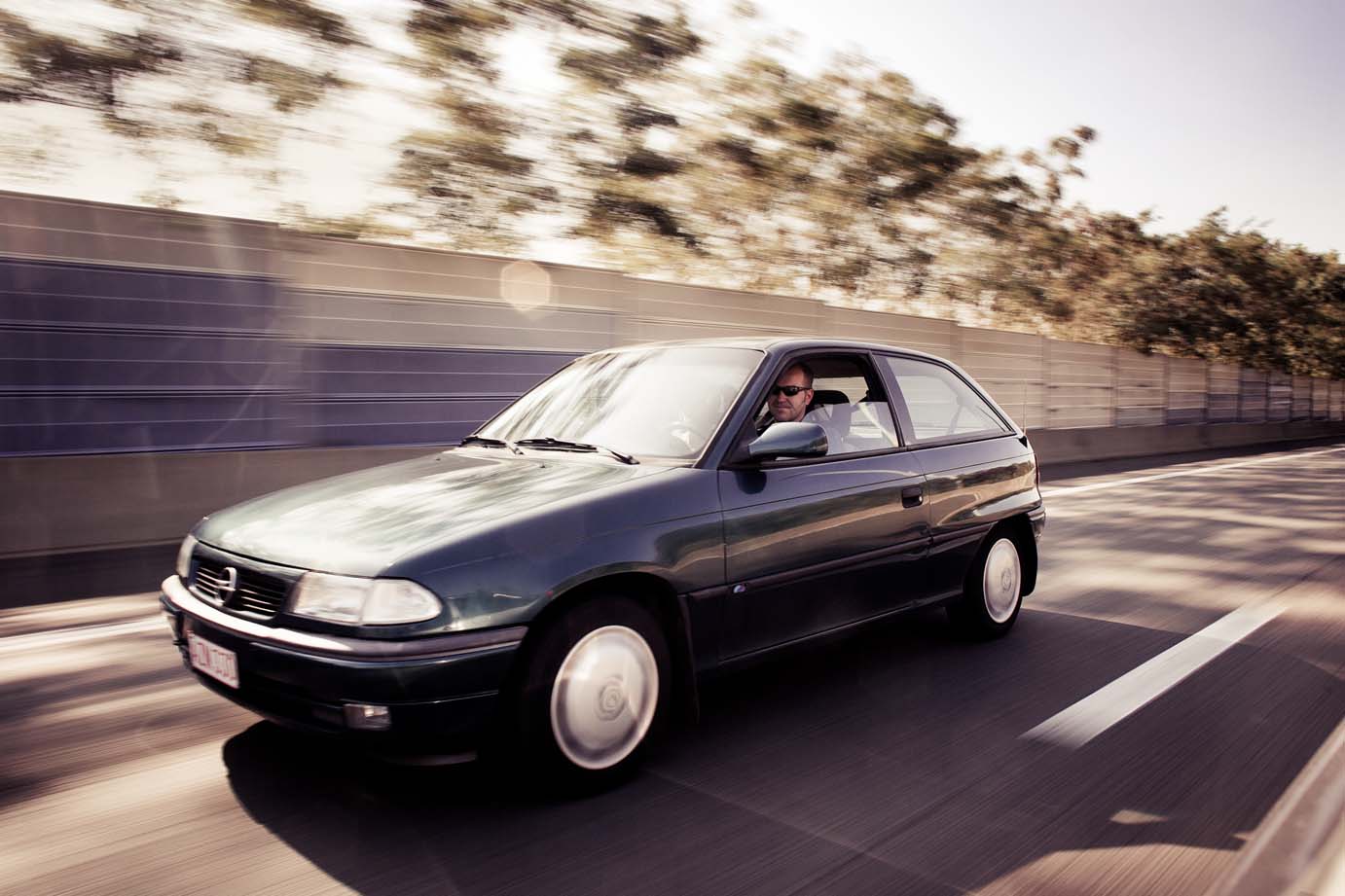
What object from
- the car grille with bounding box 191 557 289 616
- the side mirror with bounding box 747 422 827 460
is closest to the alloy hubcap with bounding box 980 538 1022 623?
the side mirror with bounding box 747 422 827 460

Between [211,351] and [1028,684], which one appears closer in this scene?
[1028,684]

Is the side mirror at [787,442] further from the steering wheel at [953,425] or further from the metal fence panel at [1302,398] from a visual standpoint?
the metal fence panel at [1302,398]

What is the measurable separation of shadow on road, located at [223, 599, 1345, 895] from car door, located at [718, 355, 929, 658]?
270mm

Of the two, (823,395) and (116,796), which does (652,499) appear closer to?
(823,395)

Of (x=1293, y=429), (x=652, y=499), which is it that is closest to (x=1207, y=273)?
Answer: (x=1293, y=429)

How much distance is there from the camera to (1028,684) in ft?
14.5

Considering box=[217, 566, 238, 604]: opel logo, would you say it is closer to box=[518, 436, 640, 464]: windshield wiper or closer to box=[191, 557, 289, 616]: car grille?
box=[191, 557, 289, 616]: car grille

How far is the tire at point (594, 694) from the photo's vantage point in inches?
117

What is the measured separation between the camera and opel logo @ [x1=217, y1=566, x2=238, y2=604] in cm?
310

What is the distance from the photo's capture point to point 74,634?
500 centimetres

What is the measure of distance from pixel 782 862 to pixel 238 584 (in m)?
1.84

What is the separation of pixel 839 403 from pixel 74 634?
3968 mm

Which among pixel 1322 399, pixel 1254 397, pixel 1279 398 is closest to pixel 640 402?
pixel 1254 397

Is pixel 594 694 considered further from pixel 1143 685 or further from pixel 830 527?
pixel 1143 685
